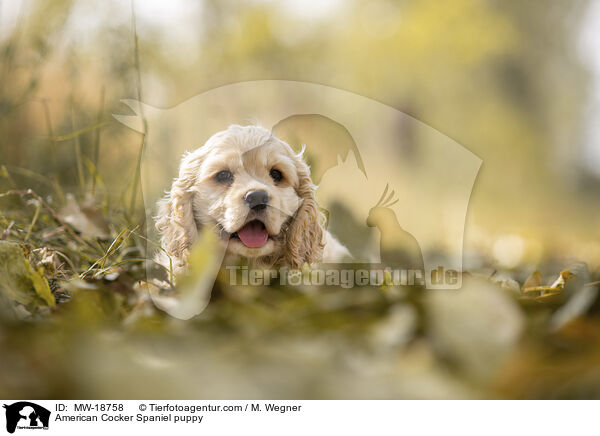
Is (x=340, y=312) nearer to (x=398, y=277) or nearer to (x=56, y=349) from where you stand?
(x=56, y=349)

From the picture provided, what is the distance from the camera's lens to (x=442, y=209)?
0.93m

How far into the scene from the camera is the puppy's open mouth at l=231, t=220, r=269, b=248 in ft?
2.08

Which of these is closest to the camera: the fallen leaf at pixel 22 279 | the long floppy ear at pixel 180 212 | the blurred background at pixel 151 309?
the blurred background at pixel 151 309

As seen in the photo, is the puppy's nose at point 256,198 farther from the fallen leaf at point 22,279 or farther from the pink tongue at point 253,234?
the fallen leaf at point 22,279

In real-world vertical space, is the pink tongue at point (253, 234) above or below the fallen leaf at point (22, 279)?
above

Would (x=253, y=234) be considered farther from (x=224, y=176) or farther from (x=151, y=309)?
(x=151, y=309)

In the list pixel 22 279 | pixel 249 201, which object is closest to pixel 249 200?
pixel 249 201

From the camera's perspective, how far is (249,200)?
2.02ft

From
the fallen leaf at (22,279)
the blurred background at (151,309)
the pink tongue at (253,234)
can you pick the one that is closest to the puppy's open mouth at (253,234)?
the pink tongue at (253,234)

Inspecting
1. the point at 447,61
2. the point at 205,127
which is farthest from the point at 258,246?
the point at 447,61

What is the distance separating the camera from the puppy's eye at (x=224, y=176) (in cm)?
64

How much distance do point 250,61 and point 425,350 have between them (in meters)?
3.53

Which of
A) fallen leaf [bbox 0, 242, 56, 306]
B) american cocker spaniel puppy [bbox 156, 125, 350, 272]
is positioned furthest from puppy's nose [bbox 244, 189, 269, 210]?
fallen leaf [bbox 0, 242, 56, 306]

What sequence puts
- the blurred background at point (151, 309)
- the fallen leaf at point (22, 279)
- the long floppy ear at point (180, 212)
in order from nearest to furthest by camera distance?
1. the blurred background at point (151, 309)
2. the fallen leaf at point (22, 279)
3. the long floppy ear at point (180, 212)
